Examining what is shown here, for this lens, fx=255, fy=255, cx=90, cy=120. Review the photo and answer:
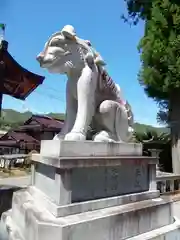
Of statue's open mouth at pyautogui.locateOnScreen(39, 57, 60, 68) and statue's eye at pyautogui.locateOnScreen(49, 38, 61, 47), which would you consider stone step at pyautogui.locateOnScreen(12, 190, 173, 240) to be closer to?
statue's open mouth at pyautogui.locateOnScreen(39, 57, 60, 68)

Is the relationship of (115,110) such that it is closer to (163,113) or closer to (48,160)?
(48,160)

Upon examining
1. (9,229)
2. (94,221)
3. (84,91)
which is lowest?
(9,229)

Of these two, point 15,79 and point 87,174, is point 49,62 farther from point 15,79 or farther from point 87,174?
point 15,79

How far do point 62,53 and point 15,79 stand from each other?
12.5 ft

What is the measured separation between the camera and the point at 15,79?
6430mm

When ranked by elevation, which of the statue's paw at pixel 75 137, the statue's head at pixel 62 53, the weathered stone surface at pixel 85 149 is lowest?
the weathered stone surface at pixel 85 149

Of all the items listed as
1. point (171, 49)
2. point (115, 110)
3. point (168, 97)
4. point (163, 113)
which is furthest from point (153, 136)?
point (115, 110)

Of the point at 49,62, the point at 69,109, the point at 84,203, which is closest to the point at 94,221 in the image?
the point at 84,203

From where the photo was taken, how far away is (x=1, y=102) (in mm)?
6180

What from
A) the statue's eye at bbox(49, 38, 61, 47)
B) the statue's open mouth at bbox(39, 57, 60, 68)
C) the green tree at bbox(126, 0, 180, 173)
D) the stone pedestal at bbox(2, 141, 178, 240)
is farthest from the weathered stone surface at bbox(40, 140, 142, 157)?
the green tree at bbox(126, 0, 180, 173)

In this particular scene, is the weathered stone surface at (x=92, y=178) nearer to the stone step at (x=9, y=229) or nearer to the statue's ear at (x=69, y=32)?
the stone step at (x=9, y=229)

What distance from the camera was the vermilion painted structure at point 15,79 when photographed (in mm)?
5964

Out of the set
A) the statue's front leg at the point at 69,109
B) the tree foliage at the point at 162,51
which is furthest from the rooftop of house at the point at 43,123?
the statue's front leg at the point at 69,109

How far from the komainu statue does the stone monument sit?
0.01 metres
